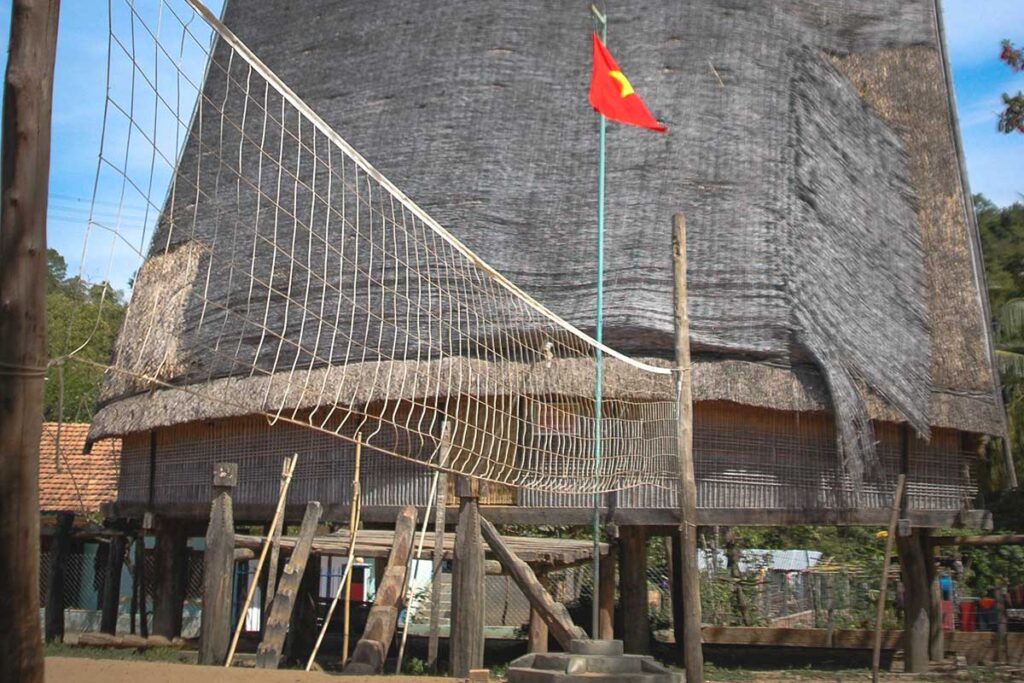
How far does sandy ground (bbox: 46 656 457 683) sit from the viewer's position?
206 inches

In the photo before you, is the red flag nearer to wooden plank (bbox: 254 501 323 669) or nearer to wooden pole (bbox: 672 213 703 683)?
wooden pole (bbox: 672 213 703 683)

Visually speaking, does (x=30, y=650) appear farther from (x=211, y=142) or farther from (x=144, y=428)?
(x=211, y=142)

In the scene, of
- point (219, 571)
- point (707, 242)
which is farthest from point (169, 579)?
point (707, 242)

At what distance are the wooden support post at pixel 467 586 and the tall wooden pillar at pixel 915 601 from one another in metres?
5.09

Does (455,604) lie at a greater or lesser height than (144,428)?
lesser

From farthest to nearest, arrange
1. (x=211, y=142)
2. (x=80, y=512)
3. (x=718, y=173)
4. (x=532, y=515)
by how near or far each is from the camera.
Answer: (x=80, y=512) < (x=211, y=142) < (x=718, y=173) < (x=532, y=515)

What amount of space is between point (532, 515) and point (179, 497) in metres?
3.80

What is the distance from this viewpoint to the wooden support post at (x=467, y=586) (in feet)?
22.1

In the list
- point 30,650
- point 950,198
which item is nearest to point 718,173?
point 950,198

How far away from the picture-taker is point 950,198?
11070mm

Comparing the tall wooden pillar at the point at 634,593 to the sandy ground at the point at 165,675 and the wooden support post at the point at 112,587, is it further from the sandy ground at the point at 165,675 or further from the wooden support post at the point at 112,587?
the wooden support post at the point at 112,587

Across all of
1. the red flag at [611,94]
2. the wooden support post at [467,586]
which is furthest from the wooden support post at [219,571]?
the red flag at [611,94]

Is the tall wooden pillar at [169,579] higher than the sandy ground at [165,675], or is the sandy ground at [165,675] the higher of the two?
the tall wooden pillar at [169,579]

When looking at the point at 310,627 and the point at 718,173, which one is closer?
the point at 718,173
